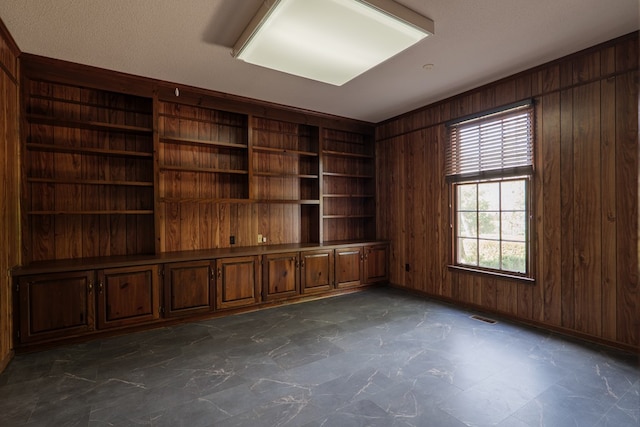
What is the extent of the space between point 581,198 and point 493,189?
2.88 feet

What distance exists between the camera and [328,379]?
2352mm

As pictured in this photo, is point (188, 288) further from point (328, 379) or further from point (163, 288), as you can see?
point (328, 379)

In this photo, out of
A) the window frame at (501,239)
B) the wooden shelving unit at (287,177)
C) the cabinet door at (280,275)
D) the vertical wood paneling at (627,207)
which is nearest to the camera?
the vertical wood paneling at (627,207)

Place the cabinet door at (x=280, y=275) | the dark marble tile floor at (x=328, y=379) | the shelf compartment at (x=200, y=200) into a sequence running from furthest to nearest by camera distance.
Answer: the cabinet door at (x=280, y=275) → the shelf compartment at (x=200, y=200) → the dark marble tile floor at (x=328, y=379)

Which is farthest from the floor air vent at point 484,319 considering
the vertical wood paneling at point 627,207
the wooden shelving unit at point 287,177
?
the wooden shelving unit at point 287,177

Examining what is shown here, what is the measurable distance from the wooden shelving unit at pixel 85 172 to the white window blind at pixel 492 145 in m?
3.75

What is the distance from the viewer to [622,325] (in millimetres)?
2766

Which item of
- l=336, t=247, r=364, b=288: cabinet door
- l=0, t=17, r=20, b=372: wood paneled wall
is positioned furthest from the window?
l=0, t=17, r=20, b=372: wood paneled wall

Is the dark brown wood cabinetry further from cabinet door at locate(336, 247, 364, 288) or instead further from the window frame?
the window frame

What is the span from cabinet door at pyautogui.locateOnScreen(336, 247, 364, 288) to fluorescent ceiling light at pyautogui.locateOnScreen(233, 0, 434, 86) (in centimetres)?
261

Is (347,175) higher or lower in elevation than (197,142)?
lower

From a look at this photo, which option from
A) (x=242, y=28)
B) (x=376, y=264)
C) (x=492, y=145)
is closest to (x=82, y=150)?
(x=242, y=28)

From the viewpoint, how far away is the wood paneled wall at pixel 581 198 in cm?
274

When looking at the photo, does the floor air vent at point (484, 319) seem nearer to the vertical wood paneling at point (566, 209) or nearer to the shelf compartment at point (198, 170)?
the vertical wood paneling at point (566, 209)
